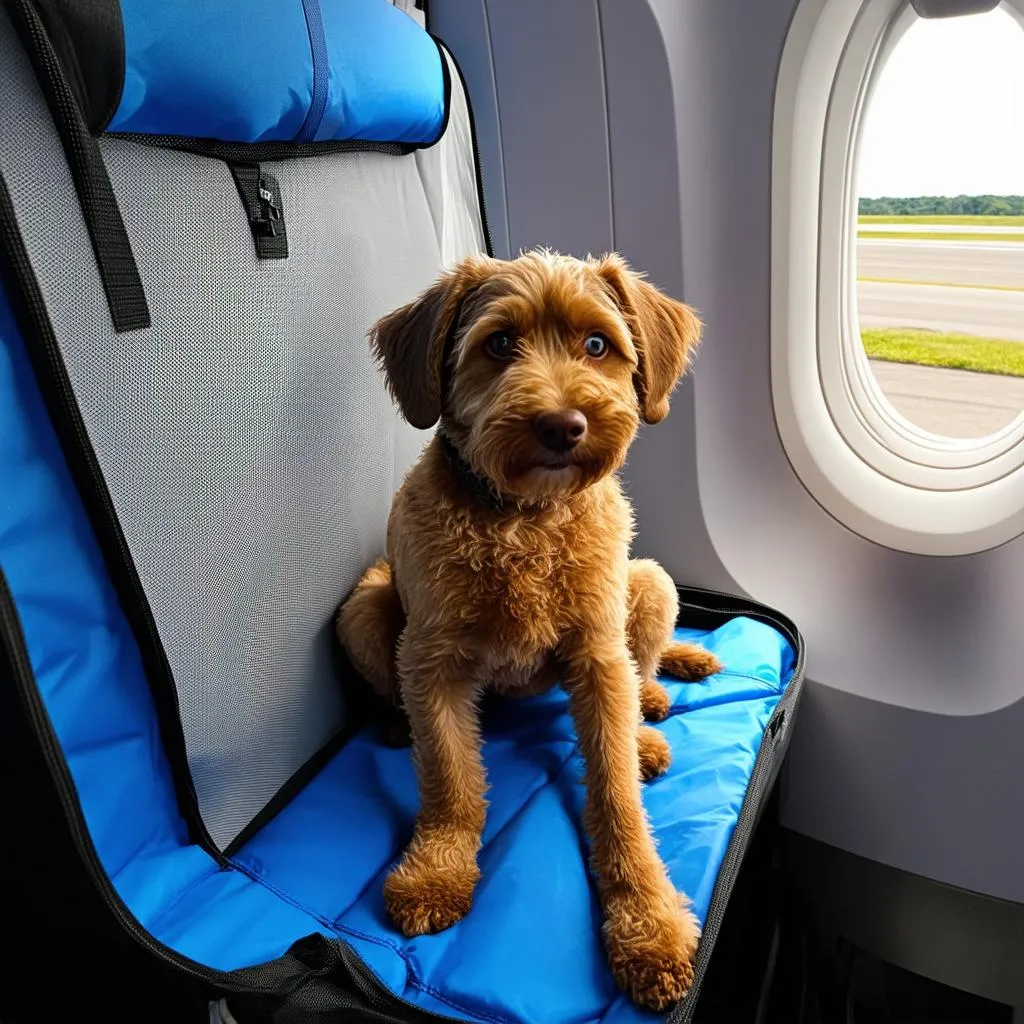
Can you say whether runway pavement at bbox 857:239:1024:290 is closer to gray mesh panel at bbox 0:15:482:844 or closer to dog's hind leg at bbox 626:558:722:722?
dog's hind leg at bbox 626:558:722:722

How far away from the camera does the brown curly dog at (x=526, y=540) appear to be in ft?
3.79

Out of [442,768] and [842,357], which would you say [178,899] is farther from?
[842,357]

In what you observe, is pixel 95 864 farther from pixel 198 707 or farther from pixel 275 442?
pixel 275 442

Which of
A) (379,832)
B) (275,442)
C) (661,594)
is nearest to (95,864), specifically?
(379,832)

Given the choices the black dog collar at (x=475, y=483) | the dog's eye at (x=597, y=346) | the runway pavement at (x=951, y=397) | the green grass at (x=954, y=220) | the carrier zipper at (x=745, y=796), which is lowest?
the carrier zipper at (x=745, y=796)

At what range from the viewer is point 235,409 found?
1272 millimetres

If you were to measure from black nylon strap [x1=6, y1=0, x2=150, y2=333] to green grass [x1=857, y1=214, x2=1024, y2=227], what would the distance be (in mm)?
1481

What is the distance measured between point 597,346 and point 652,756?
0.72 m

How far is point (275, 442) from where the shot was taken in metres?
1.36

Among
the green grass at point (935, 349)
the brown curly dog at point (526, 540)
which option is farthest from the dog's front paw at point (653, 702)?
the green grass at point (935, 349)

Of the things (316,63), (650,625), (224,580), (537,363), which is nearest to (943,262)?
(650,625)

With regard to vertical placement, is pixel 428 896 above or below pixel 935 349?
below

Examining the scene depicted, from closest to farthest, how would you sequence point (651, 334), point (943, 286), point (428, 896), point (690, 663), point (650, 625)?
point (428, 896) < point (651, 334) < point (650, 625) < point (690, 663) < point (943, 286)

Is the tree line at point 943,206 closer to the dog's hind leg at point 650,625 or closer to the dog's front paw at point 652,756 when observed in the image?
the dog's hind leg at point 650,625
